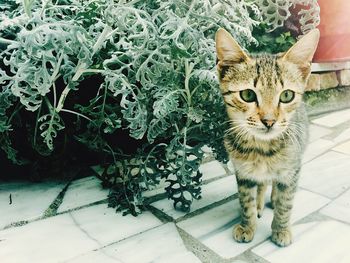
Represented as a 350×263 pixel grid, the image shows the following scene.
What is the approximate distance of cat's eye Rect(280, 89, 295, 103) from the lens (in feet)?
5.65

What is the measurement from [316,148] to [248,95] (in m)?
1.42

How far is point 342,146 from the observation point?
2.91m

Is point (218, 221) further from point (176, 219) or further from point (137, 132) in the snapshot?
point (137, 132)

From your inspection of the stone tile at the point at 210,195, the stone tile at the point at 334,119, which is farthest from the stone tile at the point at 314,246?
the stone tile at the point at 334,119

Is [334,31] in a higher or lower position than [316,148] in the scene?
higher

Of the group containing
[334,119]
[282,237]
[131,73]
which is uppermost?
[131,73]

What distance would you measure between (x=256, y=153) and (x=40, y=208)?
4.04 feet

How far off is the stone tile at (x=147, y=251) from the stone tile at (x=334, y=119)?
78.7 inches

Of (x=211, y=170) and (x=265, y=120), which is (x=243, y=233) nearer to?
(x=265, y=120)

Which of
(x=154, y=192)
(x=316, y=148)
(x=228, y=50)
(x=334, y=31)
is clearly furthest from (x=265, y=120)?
(x=334, y=31)

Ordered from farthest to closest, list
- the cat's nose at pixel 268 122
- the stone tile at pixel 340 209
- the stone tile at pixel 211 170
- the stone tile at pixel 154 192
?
the stone tile at pixel 211 170 < the stone tile at pixel 154 192 < the stone tile at pixel 340 209 < the cat's nose at pixel 268 122

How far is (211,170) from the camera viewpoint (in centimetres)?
262

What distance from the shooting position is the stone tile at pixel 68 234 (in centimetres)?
179

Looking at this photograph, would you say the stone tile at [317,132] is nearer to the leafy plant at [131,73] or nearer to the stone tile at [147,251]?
the leafy plant at [131,73]
